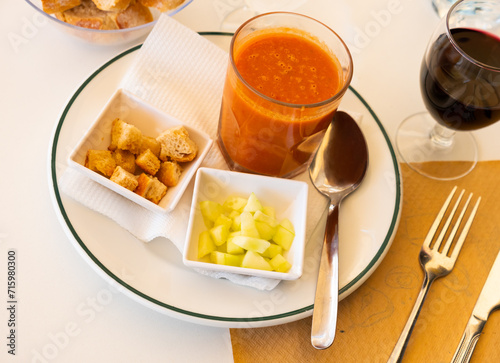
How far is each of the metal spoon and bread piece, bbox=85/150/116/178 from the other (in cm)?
60

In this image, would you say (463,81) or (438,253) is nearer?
(463,81)

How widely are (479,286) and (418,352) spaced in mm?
293

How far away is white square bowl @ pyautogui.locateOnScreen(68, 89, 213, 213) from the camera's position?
1.20m

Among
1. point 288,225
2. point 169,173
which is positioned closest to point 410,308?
point 288,225

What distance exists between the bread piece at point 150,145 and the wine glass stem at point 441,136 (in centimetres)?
94

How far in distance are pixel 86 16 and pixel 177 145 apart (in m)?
0.59

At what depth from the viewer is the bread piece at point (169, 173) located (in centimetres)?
126

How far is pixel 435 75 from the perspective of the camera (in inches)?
51.1

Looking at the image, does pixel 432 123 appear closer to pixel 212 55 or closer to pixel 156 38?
pixel 212 55

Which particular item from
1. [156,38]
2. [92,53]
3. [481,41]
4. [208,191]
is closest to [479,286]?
[481,41]

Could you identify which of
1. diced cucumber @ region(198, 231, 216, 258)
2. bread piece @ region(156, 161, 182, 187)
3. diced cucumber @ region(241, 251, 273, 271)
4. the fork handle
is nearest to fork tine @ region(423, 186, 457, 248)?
the fork handle

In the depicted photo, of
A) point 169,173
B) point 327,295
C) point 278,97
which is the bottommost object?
point 327,295

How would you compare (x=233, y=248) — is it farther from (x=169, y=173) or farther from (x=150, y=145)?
(x=150, y=145)

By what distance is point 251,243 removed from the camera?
116 cm
